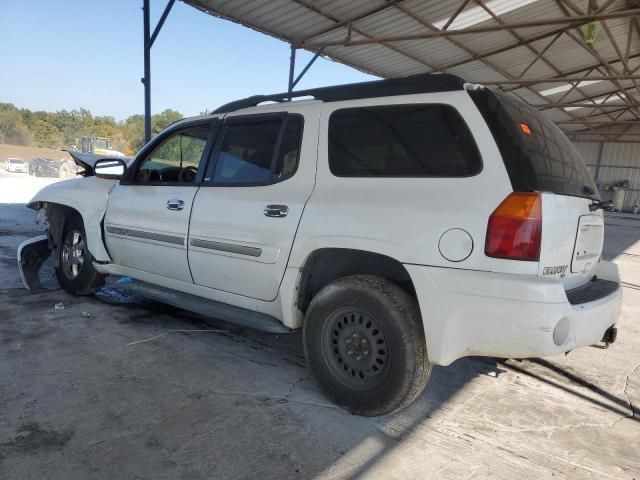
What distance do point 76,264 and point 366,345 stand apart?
3.46 meters

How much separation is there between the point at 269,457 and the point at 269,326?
92cm

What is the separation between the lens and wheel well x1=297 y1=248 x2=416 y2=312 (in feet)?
8.71

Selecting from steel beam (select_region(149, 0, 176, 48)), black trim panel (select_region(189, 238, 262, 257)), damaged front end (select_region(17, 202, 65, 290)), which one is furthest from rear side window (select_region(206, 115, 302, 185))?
steel beam (select_region(149, 0, 176, 48))

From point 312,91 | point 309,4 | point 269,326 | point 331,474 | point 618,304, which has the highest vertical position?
point 309,4

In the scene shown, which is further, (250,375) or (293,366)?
(293,366)

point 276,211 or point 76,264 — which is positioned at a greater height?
point 276,211

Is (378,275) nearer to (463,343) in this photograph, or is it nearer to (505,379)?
(463,343)

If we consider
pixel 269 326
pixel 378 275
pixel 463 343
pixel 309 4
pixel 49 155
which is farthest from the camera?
pixel 49 155

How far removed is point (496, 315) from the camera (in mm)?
2199

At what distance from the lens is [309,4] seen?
9.42 metres

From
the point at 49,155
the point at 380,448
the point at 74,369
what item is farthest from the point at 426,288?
the point at 49,155

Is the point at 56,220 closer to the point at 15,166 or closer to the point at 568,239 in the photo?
the point at 568,239

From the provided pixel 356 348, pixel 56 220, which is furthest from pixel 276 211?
pixel 56 220

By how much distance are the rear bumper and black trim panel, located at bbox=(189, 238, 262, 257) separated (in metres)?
1.12
